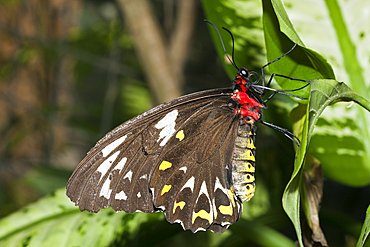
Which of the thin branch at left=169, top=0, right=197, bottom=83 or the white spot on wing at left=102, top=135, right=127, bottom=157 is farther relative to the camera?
the thin branch at left=169, top=0, right=197, bottom=83

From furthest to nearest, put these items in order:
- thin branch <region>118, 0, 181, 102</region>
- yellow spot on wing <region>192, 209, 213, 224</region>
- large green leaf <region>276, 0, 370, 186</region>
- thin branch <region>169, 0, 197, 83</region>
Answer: thin branch <region>169, 0, 197, 83</region> < thin branch <region>118, 0, 181, 102</region> < yellow spot on wing <region>192, 209, 213, 224</region> < large green leaf <region>276, 0, 370, 186</region>

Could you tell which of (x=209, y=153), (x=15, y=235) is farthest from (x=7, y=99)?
(x=209, y=153)

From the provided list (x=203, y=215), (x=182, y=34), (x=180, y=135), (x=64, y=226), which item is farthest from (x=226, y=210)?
(x=182, y=34)

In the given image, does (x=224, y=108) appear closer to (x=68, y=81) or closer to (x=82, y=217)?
(x=82, y=217)

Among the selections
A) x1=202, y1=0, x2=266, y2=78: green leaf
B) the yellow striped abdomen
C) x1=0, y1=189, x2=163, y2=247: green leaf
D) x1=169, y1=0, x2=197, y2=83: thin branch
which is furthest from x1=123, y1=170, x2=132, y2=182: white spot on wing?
x1=169, y1=0, x2=197, y2=83: thin branch

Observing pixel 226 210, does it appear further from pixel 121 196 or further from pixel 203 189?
pixel 121 196

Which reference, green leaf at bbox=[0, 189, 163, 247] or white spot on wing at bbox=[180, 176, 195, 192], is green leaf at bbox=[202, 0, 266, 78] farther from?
green leaf at bbox=[0, 189, 163, 247]

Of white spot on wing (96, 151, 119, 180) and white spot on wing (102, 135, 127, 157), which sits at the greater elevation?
white spot on wing (102, 135, 127, 157)

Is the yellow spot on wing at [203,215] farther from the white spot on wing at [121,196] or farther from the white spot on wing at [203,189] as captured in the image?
the white spot on wing at [121,196]

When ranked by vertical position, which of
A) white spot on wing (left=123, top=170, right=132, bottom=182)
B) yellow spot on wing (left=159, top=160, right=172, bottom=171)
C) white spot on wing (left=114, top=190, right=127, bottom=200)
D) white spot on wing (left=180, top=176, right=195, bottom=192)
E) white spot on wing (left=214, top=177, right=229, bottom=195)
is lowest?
white spot on wing (left=214, top=177, right=229, bottom=195)
